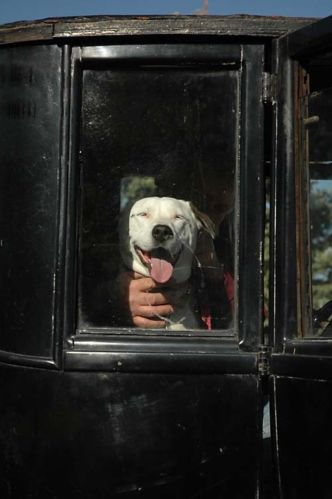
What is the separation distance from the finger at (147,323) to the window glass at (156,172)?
2 cm

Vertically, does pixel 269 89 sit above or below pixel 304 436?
above

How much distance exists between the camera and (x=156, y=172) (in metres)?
2.26

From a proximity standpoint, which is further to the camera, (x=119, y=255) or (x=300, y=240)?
(x=119, y=255)

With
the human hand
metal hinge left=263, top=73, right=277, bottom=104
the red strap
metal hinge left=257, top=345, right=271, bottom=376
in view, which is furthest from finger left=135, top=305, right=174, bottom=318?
metal hinge left=263, top=73, right=277, bottom=104

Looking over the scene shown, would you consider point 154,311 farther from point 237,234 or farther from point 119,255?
point 237,234

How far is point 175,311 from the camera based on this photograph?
7.50 ft

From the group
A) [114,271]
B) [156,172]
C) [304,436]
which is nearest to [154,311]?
[114,271]

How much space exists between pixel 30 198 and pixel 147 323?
0.46 meters

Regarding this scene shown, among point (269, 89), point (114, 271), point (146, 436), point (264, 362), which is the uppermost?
point (269, 89)

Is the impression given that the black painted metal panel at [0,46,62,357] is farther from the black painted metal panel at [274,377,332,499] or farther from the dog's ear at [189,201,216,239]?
the black painted metal panel at [274,377,332,499]

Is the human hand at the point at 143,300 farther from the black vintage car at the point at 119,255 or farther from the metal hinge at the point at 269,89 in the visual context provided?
the metal hinge at the point at 269,89

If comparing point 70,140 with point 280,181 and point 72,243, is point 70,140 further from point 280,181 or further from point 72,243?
point 280,181

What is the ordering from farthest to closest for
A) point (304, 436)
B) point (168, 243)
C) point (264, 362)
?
point (168, 243), point (264, 362), point (304, 436)

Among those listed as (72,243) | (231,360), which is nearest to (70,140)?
(72,243)
